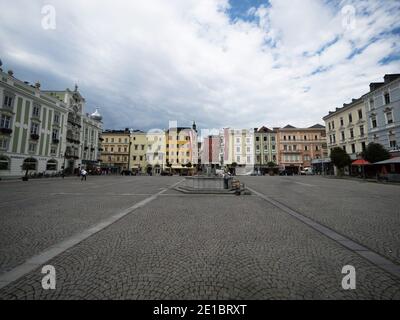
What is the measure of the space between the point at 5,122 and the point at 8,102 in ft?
10.4

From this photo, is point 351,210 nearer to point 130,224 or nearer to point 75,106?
point 130,224

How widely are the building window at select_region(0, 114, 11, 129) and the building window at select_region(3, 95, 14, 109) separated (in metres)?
1.54

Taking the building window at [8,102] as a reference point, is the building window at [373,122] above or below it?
below

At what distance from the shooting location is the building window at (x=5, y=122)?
27.6 metres

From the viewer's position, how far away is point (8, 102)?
28.5 m

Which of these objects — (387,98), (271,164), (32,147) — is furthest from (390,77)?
(32,147)

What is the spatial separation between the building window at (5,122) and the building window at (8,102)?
1545 mm

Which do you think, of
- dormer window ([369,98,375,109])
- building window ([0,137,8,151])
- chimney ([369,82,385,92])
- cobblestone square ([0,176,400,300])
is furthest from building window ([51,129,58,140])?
chimney ([369,82,385,92])

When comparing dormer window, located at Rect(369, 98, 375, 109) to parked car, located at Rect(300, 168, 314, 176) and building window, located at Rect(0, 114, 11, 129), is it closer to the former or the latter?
parked car, located at Rect(300, 168, 314, 176)

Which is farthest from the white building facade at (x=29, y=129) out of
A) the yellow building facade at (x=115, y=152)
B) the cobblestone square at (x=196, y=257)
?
the cobblestone square at (x=196, y=257)

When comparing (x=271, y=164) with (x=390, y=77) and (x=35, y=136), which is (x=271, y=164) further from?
(x=35, y=136)

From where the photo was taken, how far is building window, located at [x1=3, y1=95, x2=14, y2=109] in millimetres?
27967

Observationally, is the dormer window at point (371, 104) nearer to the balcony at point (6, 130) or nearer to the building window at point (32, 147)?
the balcony at point (6, 130)
